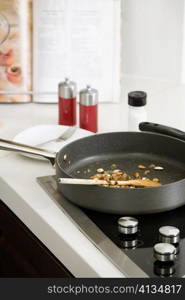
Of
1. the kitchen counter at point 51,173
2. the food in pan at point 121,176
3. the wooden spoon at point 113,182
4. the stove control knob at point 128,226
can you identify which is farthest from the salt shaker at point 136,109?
the stove control knob at point 128,226

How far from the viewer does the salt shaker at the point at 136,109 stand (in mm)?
1919

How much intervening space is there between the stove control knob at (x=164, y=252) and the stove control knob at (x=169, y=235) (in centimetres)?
3

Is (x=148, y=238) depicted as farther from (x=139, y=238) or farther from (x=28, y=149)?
(x=28, y=149)

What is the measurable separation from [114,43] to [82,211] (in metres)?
0.78

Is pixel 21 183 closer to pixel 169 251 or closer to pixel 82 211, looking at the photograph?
pixel 82 211

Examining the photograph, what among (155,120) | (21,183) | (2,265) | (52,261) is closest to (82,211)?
(52,261)

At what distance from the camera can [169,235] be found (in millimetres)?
1395

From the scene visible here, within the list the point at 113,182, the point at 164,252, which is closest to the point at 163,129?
the point at 113,182

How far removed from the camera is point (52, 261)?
153cm

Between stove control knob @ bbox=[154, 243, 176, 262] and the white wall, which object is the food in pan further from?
the white wall

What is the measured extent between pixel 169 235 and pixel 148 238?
55mm

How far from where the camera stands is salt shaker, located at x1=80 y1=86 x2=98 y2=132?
2.01 m

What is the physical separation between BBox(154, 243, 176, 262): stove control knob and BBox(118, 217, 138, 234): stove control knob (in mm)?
80

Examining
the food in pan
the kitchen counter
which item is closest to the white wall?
the kitchen counter
